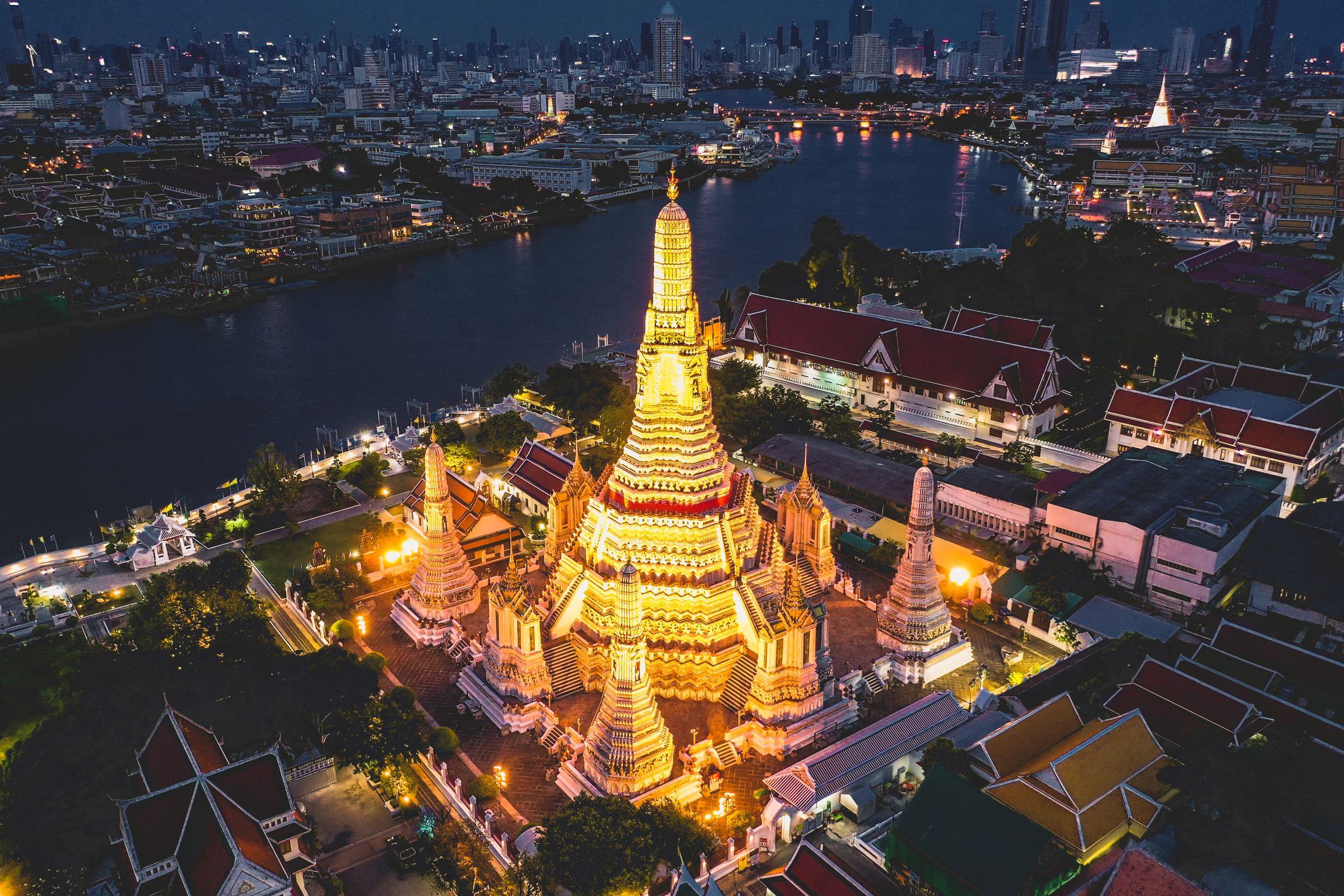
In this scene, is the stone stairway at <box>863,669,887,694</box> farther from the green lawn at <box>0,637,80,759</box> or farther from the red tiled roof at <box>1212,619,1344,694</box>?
the green lawn at <box>0,637,80,759</box>

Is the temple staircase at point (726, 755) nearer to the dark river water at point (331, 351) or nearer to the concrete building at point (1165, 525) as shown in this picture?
the concrete building at point (1165, 525)

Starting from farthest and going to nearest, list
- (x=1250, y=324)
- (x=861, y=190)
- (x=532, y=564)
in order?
(x=861, y=190) → (x=1250, y=324) → (x=532, y=564)

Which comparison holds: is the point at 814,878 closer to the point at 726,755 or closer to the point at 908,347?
the point at 726,755

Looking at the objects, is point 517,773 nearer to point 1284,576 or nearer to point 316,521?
point 316,521

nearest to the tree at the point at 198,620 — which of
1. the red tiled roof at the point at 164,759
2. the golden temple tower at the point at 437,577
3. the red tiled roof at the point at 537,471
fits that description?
the golden temple tower at the point at 437,577

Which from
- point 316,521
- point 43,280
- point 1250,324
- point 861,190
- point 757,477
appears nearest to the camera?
point 316,521

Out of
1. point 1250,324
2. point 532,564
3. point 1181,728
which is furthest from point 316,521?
point 1250,324

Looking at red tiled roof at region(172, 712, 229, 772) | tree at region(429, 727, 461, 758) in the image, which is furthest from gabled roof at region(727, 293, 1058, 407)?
red tiled roof at region(172, 712, 229, 772)
